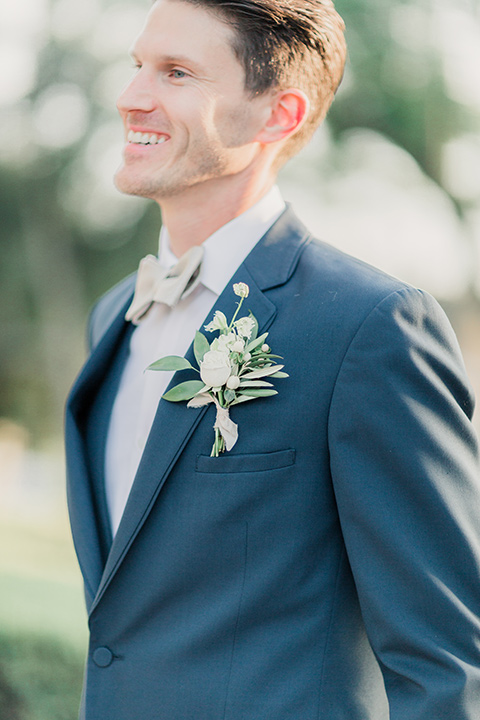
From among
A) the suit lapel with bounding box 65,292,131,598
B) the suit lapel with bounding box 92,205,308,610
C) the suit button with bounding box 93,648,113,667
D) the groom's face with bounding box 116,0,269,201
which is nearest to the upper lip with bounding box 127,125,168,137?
the groom's face with bounding box 116,0,269,201

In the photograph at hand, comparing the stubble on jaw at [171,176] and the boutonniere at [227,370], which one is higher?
the stubble on jaw at [171,176]

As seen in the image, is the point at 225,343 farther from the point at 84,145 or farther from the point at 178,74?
the point at 84,145

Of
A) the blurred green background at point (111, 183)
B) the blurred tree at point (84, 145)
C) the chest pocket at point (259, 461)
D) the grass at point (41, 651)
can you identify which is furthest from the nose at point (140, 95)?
the blurred tree at point (84, 145)

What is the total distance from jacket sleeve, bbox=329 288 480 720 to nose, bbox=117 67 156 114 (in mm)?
→ 785

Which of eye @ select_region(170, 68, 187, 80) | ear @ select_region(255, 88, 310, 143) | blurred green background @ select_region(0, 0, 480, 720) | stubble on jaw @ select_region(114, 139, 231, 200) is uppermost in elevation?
eye @ select_region(170, 68, 187, 80)

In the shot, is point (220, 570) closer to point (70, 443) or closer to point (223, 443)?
point (223, 443)

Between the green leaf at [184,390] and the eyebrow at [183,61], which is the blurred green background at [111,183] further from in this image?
the eyebrow at [183,61]

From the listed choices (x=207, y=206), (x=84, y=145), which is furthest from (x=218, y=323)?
(x=84, y=145)

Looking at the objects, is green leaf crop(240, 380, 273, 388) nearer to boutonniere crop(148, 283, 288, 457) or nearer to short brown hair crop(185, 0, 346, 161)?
boutonniere crop(148, 283, 288, 457)

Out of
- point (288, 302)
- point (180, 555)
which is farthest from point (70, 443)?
point (288, 302)

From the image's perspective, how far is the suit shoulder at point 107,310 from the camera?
7.40ft

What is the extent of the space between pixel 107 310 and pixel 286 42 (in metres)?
0.97

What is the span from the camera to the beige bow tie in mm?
1822

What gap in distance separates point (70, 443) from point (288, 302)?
673mm
